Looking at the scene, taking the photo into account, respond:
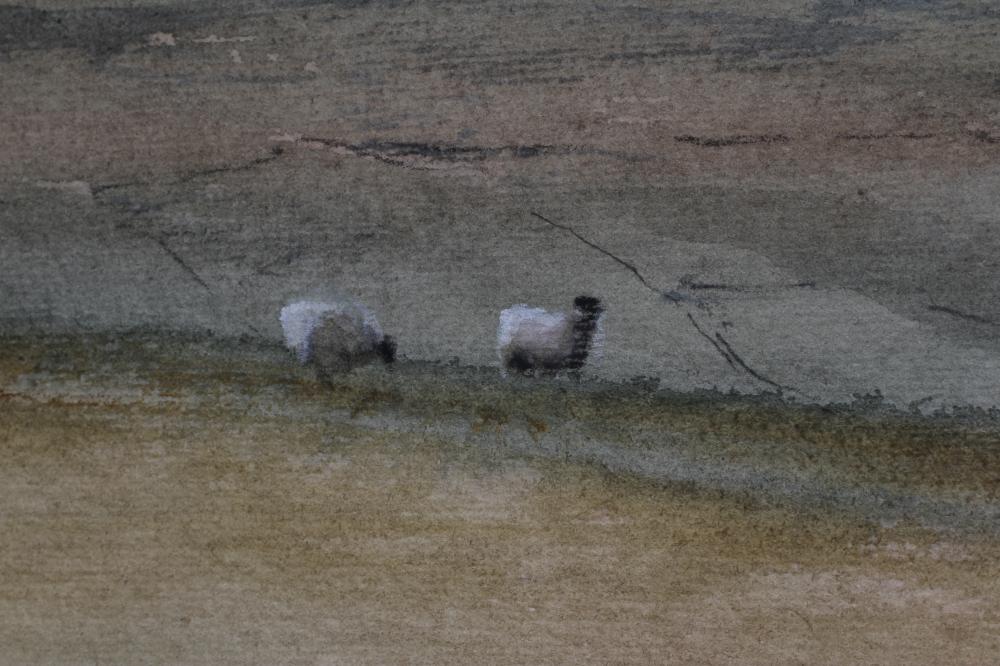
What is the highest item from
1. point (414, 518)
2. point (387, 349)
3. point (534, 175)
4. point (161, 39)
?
point (161, 39)

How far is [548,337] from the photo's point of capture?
1512 mm

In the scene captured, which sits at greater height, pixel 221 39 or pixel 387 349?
pixel 221 39

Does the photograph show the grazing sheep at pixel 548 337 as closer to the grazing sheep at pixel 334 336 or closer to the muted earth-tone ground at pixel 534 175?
the muted earth-tone ground at pixel 534 175

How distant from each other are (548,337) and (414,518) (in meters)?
0.46

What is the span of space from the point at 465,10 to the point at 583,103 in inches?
11.4

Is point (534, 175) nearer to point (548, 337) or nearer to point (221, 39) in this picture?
point (548, 337)

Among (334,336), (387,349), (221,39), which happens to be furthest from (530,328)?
(221,39)

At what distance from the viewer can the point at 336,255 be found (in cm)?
150

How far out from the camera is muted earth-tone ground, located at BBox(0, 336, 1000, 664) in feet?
4.83

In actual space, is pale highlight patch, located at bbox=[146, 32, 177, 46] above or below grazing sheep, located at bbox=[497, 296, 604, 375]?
→ above

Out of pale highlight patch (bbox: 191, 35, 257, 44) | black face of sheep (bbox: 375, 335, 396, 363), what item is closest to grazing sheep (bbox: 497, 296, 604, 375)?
black face of sheep (bbox: 375, 335, 396, 363)

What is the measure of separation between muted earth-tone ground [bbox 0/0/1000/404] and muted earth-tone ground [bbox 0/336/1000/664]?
4.0 inches

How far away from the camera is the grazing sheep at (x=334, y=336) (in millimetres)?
1512

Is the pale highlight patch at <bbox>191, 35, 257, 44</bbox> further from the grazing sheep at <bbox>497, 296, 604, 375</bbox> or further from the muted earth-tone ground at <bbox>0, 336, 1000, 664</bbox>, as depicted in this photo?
the grazing sheep at <bbox>497, 296, 604, 375</bbox>
